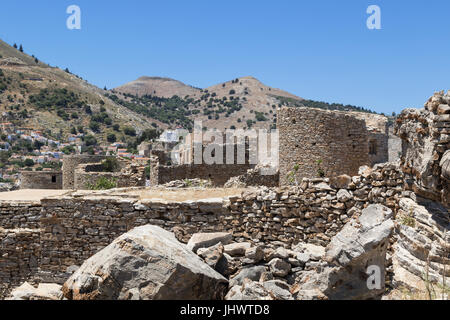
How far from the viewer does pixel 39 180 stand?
2633 cm

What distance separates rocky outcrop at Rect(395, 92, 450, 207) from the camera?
4637mm

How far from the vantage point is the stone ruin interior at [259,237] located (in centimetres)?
449

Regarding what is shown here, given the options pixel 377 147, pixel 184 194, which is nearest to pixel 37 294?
pixel 184 194

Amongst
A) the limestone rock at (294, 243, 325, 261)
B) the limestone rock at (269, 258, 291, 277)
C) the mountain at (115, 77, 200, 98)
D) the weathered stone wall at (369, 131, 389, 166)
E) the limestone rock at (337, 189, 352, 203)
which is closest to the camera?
the limestone rock at (269, 258, 291, 277)

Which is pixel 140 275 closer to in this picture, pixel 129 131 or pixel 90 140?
pixel 90 140

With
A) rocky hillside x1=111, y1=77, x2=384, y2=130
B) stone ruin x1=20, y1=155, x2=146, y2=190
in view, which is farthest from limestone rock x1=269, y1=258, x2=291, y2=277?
rocky hillside x1=111, y1=77, x2=384, y2=130

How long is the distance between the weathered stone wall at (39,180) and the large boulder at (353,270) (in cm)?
2515

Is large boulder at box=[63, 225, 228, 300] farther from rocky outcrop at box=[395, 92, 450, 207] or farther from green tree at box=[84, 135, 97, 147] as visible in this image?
green tree at box=[84, 135, 97, 147]

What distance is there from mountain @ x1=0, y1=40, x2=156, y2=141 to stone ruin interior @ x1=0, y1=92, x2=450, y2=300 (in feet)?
231

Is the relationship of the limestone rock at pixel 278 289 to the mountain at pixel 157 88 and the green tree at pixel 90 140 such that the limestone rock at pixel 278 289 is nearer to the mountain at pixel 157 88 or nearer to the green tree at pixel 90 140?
the green tree at pixel 90 140

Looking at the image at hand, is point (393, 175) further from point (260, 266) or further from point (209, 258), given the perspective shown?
point (209, 258)

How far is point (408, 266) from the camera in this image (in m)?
4.81

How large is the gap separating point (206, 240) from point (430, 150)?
3.36 metres
